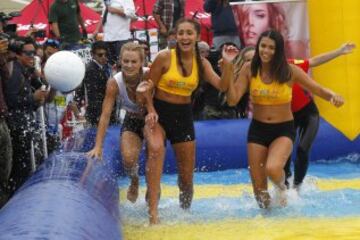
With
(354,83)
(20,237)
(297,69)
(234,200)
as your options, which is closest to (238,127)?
(354,83)

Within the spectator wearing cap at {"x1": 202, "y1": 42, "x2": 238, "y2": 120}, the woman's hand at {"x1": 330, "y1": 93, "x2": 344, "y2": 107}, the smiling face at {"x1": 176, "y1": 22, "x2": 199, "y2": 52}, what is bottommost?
the spectator wearing cap at {"x1": 202, "y1": 42, "x2": 238, "y2": 120}

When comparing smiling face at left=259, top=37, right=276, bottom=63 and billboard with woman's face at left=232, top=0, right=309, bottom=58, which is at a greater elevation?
smiling face at left=259, top=37, right=276, bottom=63

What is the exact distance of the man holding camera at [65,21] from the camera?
427 inches

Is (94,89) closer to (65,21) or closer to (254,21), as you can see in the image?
(65,21)

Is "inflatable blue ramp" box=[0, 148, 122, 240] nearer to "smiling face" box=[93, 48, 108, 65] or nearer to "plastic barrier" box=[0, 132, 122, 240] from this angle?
"plastic barrier" box=[0, 132, 122, 240]

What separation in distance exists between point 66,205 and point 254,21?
6504 millimetres

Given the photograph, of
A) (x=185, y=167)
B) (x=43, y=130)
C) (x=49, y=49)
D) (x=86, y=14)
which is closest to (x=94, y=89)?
(x=49, y=49)

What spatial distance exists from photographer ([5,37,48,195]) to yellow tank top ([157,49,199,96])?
55.6 inches

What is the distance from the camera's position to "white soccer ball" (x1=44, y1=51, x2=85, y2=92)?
6.49m

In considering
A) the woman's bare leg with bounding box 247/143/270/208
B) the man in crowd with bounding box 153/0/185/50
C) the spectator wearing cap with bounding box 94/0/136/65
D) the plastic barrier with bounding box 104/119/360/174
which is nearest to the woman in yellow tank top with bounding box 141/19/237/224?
the woman's bare leg with bounding box 247/143/270/208

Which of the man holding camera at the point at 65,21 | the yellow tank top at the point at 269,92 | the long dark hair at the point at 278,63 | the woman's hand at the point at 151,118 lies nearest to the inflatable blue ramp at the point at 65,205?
the woman's hand at the point at 151,118

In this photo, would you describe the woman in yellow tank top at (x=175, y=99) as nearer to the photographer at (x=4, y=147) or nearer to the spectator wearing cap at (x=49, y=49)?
the photographer at (x=4, y=147)

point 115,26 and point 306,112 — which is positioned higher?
point 115,26

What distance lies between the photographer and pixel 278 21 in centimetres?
1023
